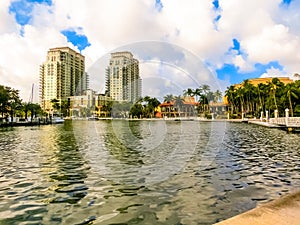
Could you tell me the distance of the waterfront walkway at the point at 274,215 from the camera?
4598 millimetres

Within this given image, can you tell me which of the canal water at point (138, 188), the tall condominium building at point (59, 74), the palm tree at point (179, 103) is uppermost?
the tall condominium building at point (59, 74)

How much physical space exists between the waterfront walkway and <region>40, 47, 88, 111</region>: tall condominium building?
97710 millimetres

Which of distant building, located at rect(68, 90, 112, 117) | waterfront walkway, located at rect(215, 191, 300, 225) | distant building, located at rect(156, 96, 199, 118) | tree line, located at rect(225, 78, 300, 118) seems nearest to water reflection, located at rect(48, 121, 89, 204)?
waterfront walkway, located at rect(215, 191, 300, 225)

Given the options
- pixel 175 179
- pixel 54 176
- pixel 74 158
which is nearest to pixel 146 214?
pixel 175 179

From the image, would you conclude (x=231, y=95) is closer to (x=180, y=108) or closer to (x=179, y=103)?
(x=179, y=103)

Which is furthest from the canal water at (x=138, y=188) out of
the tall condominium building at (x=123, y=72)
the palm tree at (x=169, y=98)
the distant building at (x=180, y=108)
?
the palm tree at (x=169, y=98)

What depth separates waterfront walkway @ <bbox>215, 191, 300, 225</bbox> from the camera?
181 inches

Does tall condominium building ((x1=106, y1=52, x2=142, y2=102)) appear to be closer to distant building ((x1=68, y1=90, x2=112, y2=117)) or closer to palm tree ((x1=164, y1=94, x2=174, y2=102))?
distant building ((x1=68, y1=90, x2=112, y2=117))

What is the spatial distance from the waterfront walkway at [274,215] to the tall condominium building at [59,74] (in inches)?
3847

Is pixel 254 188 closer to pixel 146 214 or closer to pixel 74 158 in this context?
pixel 146 214

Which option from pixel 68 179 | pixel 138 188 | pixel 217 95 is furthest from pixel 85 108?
pixel 138 188

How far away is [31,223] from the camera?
19.8 ft

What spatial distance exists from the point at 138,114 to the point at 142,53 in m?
113

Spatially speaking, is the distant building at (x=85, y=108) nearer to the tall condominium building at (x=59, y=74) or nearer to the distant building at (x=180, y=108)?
the tall condominium building at (x=59, y=74)
